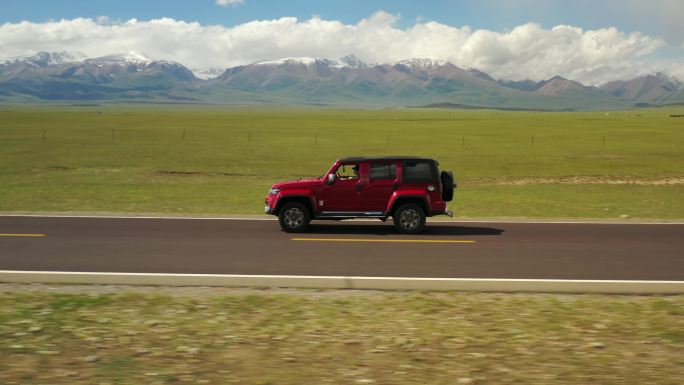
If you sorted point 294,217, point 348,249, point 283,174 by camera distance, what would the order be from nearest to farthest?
point 348,249
point 294,217
point 283,174

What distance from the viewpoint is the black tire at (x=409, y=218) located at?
16.3 meters

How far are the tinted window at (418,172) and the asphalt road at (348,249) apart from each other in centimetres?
136

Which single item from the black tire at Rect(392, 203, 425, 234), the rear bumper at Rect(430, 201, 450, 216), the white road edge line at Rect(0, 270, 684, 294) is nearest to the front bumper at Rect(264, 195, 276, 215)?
the black tire at Rect(392, 203, 425, 234)

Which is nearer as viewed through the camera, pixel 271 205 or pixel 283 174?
pixel 271 205

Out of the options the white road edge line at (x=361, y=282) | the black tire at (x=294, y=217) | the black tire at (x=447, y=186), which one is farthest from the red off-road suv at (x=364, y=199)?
the white road edge line at (x=361, y=282)

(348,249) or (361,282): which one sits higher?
(348,249)

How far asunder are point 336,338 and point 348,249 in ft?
20.9

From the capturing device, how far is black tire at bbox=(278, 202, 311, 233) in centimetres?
1627

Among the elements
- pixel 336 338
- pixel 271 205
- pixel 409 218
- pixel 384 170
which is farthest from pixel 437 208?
pixel 336 338

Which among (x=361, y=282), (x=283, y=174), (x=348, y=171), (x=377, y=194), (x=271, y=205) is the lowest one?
(x=361, y=282)

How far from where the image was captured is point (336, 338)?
300 inches

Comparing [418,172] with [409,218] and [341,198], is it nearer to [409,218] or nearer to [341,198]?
[409,218]

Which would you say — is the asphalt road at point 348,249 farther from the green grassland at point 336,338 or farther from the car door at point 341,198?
the green grassland at point 336,338

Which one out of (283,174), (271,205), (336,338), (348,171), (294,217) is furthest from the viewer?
(283,174)
